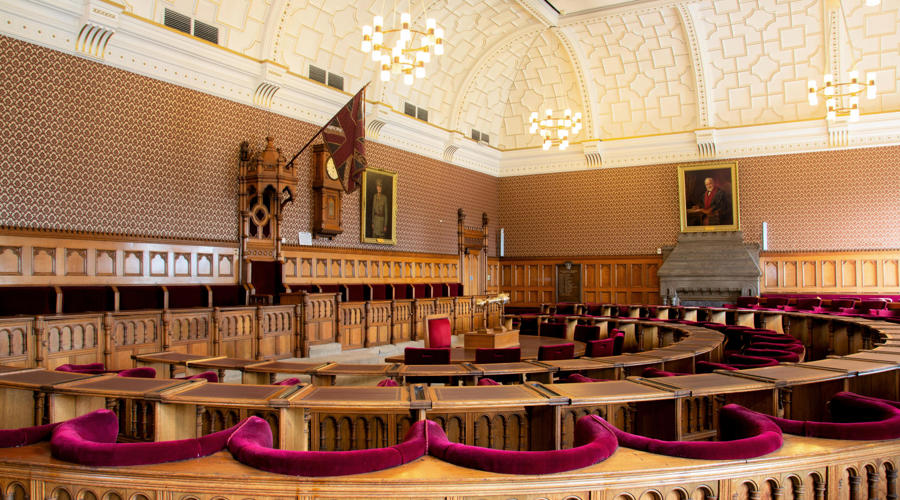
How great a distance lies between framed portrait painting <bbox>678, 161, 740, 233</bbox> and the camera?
1739cm

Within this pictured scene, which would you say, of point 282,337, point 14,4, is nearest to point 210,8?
point 14,4

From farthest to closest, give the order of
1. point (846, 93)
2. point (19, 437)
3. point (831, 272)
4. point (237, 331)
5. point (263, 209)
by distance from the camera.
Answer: point (831, 272) → point (846, 93) → point (263, 209) → point (237, 331) → point (19, 437)

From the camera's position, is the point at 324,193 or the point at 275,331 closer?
the point at 275,331

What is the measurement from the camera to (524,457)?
2.12 m

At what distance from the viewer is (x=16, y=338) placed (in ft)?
21.1

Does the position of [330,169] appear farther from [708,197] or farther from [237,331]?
[708,197]

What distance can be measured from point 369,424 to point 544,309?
11716mm

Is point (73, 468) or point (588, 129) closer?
point (73, 468)

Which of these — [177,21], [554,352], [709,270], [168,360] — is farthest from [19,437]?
[709,270]

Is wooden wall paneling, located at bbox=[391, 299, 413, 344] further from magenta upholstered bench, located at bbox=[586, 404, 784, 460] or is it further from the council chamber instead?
magenta upholstered bench, located at bbox=[586, 404, 784, 460]

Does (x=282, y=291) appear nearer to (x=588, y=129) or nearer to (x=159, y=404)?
(x=159, y=404)

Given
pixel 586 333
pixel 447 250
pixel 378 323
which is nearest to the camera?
pixel 586 333

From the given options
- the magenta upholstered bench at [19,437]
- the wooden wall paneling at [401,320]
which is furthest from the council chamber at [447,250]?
the wooden wall paneling at [401,320]

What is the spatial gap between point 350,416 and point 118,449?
141cm
